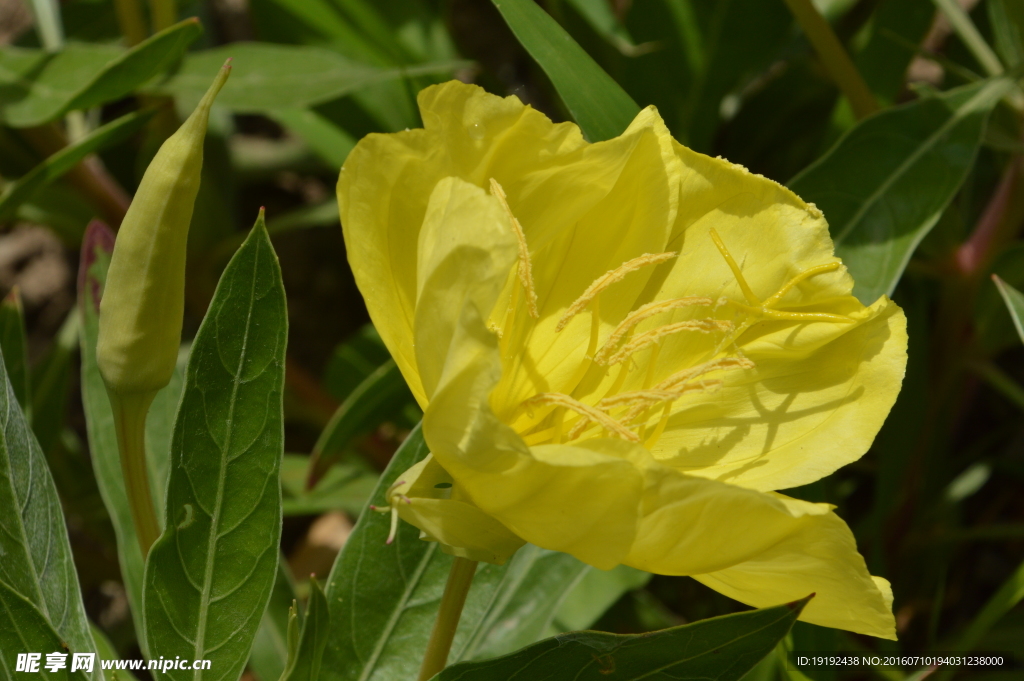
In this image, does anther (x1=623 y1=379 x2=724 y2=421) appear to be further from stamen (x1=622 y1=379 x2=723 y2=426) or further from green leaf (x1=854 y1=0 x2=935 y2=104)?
green leaf (x1=854 y1=0 x2=935 y2=104)

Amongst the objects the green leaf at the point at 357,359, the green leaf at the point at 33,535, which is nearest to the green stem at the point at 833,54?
the green leaf at the point at 357,359

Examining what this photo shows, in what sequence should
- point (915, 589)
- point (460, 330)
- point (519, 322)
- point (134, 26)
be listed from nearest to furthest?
1. point (460, 330)
2. point (519, 322)
3. point (134, 26)
4. point (915, 589)

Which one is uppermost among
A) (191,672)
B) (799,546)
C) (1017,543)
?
(799,546)

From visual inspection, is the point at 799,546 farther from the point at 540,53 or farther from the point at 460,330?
the point at 540,53

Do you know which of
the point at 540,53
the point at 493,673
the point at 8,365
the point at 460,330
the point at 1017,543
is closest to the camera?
the point at 460,330

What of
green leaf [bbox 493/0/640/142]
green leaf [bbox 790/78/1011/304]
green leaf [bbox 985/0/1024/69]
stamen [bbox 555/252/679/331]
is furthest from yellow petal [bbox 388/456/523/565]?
green leaf [bbox 985/0/1024/69]

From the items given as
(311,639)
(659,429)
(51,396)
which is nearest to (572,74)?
(659,429)

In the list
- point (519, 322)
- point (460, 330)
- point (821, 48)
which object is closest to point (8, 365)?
point (519, 322)
